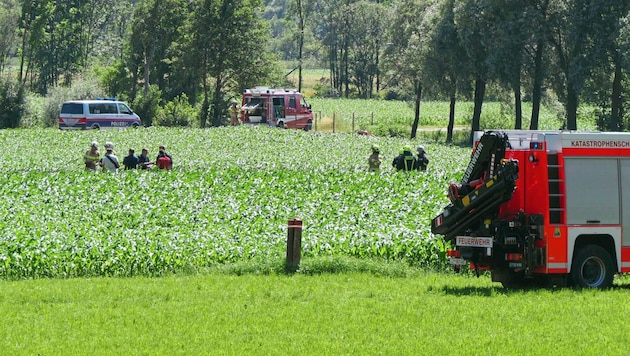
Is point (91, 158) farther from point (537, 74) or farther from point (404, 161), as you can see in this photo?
point (537, 74)

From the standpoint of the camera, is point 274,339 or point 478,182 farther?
point 478,182

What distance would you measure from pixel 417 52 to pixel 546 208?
5791 cm

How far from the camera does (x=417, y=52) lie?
7462 centimetres

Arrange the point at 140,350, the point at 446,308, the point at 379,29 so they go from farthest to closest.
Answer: the point at 379,29, the point at 446,308, the point at 140,350

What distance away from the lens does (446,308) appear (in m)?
15.9

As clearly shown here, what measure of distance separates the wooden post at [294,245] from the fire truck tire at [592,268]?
518 centimetres

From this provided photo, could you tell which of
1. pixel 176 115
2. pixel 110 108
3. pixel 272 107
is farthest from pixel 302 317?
pixel 176 115

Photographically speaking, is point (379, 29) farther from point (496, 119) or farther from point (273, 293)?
point (273, 293)

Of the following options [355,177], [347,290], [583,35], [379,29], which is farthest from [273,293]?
[379,29]

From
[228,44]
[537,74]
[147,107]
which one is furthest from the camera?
[228,44]

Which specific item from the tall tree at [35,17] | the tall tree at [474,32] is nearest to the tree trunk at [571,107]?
the tall tree at [474,32]

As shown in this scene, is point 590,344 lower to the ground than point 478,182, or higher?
lower

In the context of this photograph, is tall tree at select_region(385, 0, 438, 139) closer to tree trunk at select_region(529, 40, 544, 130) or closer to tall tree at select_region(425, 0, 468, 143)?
tall tree at select_region(425, 0, 468, 143)

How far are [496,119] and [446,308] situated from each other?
70.4 meters
